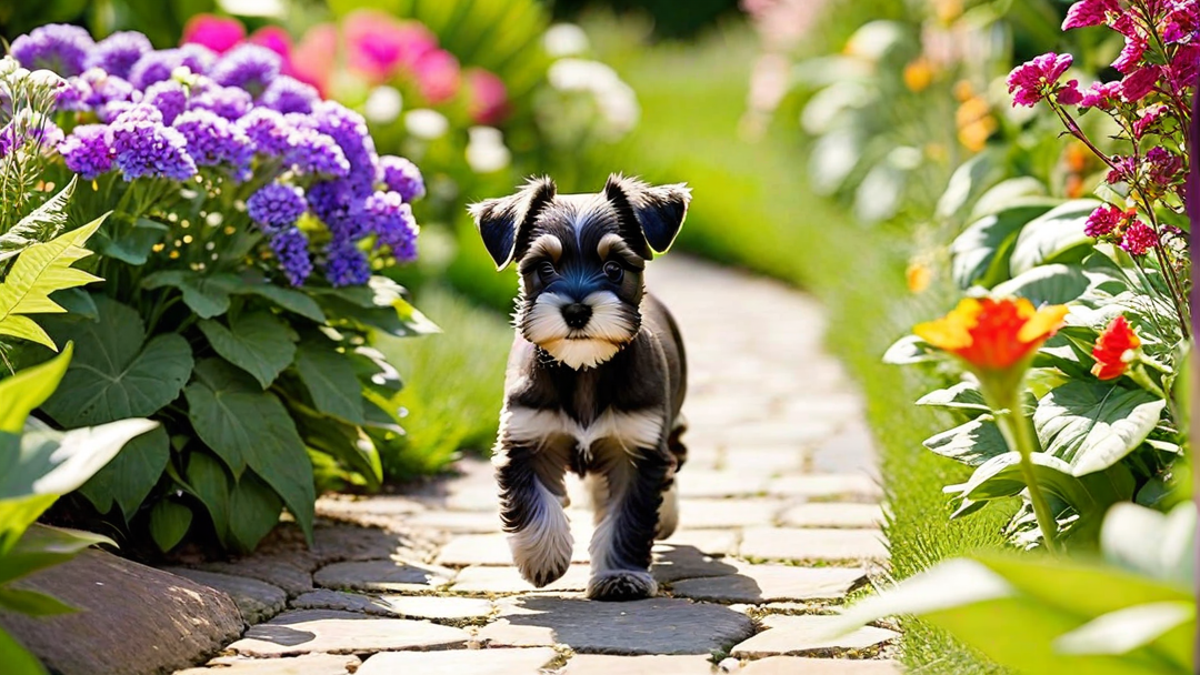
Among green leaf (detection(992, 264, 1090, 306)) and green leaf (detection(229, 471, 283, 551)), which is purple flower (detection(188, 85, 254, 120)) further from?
green leaf (detection(992, 264, 1090, 306))

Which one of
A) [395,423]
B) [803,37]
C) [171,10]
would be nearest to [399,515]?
[395,423]

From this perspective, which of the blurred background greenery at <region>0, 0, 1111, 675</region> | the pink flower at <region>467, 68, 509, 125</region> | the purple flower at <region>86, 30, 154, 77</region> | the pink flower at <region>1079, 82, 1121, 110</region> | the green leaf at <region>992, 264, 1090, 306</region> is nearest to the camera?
the pink flower at <region>1079, 82, 1121, 110</region>

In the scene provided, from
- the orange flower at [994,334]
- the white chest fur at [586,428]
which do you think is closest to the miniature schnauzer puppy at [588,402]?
the white chest fur at [586,428]

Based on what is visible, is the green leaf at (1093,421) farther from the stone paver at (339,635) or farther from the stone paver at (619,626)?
the stone paver at (339,635)

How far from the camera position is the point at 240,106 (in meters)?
4.46

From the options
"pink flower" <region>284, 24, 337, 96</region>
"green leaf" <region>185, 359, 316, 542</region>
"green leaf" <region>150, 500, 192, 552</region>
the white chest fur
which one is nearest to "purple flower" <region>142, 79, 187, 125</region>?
"green leaf" <region>185, 359, 316, 542</region>

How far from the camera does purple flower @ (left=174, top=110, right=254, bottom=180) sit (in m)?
4.09

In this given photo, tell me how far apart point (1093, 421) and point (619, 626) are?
1.15m

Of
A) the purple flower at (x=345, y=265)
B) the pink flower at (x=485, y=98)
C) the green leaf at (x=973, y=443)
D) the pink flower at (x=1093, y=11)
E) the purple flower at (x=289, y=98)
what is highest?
the pink flower at (x=485, y=98)

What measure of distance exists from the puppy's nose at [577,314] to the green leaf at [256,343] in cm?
93

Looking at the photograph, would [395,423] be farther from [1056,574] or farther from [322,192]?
[1056,574]

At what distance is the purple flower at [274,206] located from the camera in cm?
418

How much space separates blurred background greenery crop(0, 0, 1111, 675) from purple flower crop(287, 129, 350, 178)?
1.32 meters

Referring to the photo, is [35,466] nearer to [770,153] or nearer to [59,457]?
[59,457]
